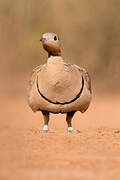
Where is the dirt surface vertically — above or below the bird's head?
below

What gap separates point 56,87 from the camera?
5.65 meters

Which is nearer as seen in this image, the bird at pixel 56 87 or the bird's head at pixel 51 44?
the bird at pixel 56 87

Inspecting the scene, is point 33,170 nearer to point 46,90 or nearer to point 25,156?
point 25,156

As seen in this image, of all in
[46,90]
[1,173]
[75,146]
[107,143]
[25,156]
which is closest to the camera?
[1,173]

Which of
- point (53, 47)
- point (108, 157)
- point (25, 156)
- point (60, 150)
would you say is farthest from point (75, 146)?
point (53, 47)

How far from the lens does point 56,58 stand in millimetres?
5801

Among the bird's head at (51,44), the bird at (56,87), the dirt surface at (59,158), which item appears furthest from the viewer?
the bird's head at (51,44)

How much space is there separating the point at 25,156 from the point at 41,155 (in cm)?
17

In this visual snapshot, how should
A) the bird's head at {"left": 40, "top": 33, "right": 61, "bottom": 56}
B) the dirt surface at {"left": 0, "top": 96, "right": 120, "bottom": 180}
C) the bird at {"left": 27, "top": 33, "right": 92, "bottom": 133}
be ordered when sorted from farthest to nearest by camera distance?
the bird's head at {"left": 40, "top": 33, "right": 61, "bottom": 56}
the bird at {"left": 27, "top": 33, "right": 92, "bottom": 133}
the dirt surface at {"left": 0, "top": 96, "right": 120, "bottom": 180}

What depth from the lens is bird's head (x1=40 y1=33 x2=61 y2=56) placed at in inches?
228

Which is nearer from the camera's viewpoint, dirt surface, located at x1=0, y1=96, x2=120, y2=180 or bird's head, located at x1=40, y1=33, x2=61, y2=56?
dirt surface, located at x1=0, y1=96, x2=120, y2=180

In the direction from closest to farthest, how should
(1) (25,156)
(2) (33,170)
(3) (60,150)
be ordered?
(2) (33,170) < (1) (25,156) < (3) (60,150)

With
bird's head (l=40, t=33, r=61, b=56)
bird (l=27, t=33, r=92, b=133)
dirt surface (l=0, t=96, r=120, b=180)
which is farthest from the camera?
bird's head (l=40, t=33, r=61, b=56)

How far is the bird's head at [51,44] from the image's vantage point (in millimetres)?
5781
